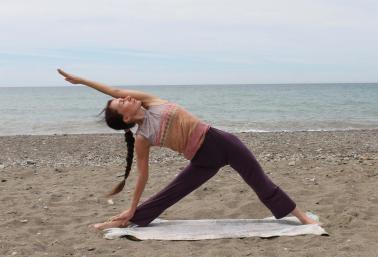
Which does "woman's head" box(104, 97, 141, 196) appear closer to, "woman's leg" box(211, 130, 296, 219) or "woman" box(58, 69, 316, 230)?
"woman" box(58, 69, 316, 230)

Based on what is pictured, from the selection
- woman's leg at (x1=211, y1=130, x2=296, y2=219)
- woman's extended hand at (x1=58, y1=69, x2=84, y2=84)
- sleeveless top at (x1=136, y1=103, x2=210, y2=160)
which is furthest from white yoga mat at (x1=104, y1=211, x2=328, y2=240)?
woman's extended hand at (x1=58, y1=69, x2=84, y2=84)

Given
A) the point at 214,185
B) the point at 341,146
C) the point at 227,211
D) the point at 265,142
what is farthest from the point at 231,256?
the point at 265,142

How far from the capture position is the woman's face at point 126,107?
462 centimetres

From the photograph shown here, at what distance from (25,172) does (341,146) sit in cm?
892

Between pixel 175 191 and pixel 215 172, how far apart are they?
490 millimetres

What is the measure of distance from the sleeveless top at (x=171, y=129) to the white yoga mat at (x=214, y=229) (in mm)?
889

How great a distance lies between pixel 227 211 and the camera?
5785mm

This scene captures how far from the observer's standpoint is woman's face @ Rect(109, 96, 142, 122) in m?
4.62

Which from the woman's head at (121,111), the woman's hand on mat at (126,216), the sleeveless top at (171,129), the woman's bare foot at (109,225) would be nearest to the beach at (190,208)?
the woman's bare foot at (109,225)

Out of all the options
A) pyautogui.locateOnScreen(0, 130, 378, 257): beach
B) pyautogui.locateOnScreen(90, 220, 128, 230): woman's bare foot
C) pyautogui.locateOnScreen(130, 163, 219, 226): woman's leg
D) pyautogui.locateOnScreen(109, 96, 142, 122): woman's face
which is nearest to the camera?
pyautogui.locateOnScreen(0, 130, 378, 257): beach

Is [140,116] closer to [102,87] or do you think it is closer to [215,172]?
[102,87]

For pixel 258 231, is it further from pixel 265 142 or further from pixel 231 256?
pixel 265 142

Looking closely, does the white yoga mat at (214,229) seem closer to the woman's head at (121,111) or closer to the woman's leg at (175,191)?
the woman's leg at (175,191)

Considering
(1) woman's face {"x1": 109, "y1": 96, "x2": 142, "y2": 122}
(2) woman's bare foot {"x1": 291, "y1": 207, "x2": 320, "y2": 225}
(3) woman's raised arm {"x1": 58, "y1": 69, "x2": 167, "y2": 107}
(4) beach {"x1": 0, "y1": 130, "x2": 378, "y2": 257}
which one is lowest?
(4) beach {"x1": 0, "y1": 130, "x2": 378, "y2": 257}
